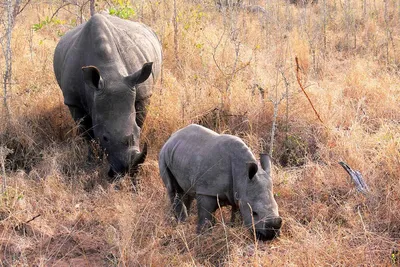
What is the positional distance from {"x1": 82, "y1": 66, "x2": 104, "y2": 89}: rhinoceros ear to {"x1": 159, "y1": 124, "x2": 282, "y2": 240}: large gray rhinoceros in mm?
1011

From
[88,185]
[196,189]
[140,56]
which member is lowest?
[88,185]

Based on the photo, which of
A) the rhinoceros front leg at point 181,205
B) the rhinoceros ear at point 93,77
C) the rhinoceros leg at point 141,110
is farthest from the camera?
the rhinoceros leg at point 141,110

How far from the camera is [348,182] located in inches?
207

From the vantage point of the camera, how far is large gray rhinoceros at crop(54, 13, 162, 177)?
555cm

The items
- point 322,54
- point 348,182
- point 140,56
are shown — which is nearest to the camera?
point 348,182

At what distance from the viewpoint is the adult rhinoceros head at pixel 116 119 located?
18.2 ft

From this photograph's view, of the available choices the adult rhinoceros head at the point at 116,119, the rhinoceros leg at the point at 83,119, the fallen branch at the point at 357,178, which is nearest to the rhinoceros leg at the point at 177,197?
the adult rhinoceros head at the point at 116,119

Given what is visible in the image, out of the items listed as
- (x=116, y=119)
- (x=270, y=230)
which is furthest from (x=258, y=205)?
(x=116, y=119)

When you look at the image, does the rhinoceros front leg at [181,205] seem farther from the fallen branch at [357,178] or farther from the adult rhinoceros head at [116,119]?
the fallen branch at [357,178]

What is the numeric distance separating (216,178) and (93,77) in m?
1.78

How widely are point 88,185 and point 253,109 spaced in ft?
7.29

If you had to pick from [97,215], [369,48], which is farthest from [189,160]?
[369,48]

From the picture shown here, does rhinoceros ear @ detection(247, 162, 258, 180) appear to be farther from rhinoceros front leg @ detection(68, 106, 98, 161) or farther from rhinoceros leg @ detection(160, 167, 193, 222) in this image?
rhinoceros front leg @ detection(68, 106, 98, 161)

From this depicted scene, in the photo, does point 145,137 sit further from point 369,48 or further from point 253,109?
point 369,48
